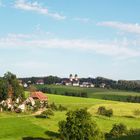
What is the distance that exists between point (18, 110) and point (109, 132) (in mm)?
35883

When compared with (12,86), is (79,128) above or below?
below

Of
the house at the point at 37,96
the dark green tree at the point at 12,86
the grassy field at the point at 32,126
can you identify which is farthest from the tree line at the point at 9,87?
the house at the point at 37,96

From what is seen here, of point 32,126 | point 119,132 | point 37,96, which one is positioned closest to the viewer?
point 119,132

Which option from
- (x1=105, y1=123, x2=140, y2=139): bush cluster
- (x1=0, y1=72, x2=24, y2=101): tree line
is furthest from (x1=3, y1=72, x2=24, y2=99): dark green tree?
(x1=105, y1=123, x2=140, y2=139): bush cluster

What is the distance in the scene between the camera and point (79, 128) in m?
68.9

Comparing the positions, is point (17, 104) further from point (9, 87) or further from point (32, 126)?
point (32, 126)

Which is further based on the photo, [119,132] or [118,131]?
[118,131]

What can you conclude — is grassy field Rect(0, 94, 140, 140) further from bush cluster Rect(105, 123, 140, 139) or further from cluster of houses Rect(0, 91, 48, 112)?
cluster of houses Rect(0, 91, 48, 112)

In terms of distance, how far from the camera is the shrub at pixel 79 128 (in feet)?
224

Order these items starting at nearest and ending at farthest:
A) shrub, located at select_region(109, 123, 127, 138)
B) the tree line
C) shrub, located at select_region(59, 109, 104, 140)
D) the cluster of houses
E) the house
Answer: shrub, located at select_region(59, 109, 104, 140) < shrub, located at select_region(109, 123, 127, 138) < the cluster of houses < the tree line < the house

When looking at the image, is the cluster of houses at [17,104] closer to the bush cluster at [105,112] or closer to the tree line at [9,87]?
the tree line at [9,87]

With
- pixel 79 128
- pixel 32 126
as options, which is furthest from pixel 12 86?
pixel 79 128

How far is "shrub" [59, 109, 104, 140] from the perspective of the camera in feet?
224

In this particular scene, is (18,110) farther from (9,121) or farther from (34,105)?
(9,121)
